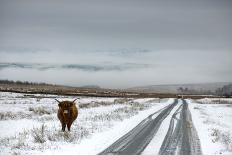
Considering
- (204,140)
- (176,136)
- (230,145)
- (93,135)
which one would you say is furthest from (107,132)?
(230,145)

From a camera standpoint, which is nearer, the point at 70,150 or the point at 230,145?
the point at 70,150

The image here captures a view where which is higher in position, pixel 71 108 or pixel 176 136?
pixel 71 108

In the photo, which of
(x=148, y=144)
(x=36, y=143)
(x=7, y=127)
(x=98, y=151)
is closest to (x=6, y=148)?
(x=36, y=143)

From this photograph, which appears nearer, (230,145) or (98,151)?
(98,151)

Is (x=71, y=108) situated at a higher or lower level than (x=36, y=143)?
higher

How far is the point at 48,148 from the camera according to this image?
1209cm

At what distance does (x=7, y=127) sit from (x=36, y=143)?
6184 mm

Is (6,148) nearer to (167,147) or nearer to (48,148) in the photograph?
(48,148)

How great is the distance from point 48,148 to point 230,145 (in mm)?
7390

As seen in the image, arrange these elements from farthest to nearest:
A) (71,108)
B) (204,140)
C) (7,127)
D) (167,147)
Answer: (7,127), (71,108), (204,140), (167,147)

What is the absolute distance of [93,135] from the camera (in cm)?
1586

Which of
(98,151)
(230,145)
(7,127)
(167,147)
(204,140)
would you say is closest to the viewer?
(98,151)

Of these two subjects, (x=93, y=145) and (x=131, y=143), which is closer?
(x=93, y=145)

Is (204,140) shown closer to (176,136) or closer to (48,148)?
(176,136)
